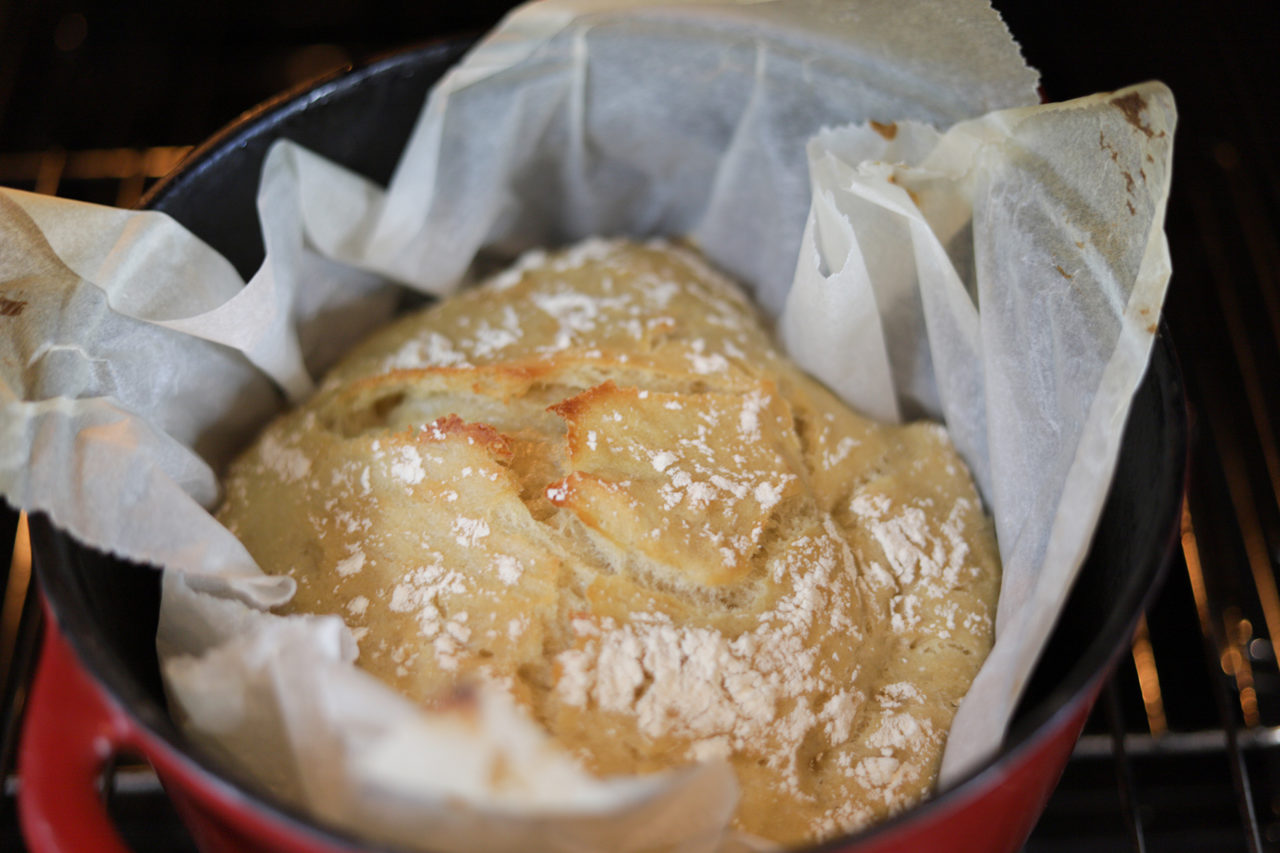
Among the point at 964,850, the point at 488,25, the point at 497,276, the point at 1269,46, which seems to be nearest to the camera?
the point at 964,850

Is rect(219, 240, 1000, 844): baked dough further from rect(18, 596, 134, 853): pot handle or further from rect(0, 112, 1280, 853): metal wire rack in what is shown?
rect(0, 112, 1280, 853): metal wire rack

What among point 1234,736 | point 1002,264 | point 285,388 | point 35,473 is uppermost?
point 1002,264

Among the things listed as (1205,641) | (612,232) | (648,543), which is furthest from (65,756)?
(1205,641)

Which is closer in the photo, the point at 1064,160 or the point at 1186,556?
the point at 1064,160

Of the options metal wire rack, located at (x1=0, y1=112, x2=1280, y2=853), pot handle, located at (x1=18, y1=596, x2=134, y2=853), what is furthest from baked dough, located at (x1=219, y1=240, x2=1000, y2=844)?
metal wire rack, located at (x1=0, y1=112, x2=1280, y2=853)

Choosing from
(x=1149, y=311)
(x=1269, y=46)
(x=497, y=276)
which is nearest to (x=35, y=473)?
(x=497, y=276)

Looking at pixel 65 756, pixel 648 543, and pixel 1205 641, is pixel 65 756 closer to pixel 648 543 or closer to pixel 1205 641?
pixel 648 543

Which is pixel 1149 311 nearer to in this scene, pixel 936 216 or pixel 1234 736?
pixel 936 216
